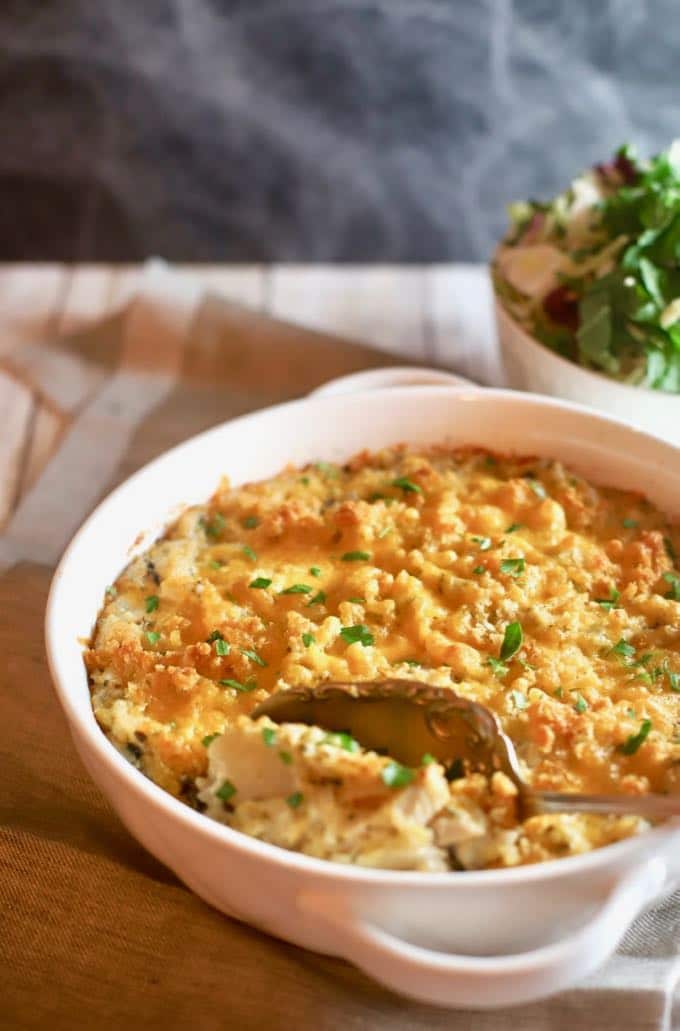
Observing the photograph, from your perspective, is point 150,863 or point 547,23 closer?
point 150,863

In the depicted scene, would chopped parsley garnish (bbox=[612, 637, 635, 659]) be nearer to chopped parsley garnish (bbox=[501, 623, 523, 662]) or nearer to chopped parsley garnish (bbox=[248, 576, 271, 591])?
chopped parsley garnish (bbox=[501, 623, 523, 662])

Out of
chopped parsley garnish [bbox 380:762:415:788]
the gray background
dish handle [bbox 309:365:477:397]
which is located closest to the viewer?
chopped parsley garnish [bbox 380:762:415:788]

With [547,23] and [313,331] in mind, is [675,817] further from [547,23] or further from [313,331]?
[547,23]

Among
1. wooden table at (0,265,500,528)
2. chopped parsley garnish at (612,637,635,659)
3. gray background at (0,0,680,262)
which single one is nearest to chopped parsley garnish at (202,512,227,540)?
chopped parsley garnish at (612,637,635,659)

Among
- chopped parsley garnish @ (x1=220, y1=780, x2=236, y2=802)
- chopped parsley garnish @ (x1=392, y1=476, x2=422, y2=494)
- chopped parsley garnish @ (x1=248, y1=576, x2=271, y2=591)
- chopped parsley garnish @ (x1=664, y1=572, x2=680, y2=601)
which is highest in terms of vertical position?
chopped parsley garnish @ (x1=664, y1=572, x2=680, y2=601)

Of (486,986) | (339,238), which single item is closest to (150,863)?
(486,986)

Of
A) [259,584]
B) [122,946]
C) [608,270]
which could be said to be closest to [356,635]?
[259,584]
